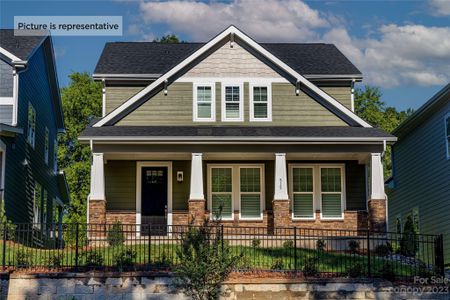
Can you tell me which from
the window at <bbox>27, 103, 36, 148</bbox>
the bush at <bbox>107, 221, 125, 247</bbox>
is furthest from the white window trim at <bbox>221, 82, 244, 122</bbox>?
the bush at <bbox>107, 221, 125, 247</bbox>

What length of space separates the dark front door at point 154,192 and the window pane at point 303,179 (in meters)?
4.90

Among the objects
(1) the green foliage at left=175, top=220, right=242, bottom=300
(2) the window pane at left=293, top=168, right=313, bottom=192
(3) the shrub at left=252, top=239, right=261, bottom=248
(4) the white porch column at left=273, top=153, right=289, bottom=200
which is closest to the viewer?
(1) the green foliage at left=175, top=220, right=242, bottom=300

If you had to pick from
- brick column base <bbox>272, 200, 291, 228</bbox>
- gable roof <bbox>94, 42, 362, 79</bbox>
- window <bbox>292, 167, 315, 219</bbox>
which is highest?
gable roof <bbox>94, 42, 362, 79</bbox>

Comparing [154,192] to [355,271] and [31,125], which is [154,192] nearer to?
[31,125]

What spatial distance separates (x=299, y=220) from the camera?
2791 centimetres

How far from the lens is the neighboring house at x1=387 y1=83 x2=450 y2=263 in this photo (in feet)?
84.8

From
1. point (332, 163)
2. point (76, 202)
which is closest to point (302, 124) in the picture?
point (332, 163)

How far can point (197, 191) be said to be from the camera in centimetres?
2581

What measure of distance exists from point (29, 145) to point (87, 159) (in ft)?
72.6

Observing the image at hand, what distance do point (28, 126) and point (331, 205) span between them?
39.7ft

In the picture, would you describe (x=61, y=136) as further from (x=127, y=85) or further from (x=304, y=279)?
(x=304, y=279)

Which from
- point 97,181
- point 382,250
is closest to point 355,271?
point 382,250

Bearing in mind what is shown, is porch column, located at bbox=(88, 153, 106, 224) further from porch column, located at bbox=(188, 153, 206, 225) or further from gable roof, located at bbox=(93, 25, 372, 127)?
porch column, located at bbox=(188, 153, 206, 225)

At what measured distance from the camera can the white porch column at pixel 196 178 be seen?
1013 inches
